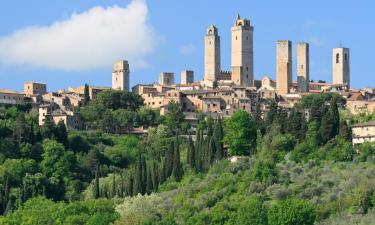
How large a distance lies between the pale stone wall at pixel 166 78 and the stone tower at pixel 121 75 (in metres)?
3.19

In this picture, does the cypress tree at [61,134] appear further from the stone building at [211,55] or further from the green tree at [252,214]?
the green tree at [252,214]

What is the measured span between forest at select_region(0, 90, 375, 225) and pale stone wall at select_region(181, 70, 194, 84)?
16467mm

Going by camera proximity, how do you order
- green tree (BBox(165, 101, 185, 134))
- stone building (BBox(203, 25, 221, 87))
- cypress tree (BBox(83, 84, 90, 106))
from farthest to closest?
1. stone building (BBox(203, 25, 221, 87))
2. cypress tree (BBox(83, 84, 90, 106))
3. green tree (BBox(165, 101, 185, 134))

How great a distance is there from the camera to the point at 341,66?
382 feet

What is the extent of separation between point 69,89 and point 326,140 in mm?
38619

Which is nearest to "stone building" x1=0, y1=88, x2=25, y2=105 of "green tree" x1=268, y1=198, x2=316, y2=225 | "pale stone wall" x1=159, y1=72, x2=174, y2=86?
"pale stone wall" x1=159, y1=72, x2=174, y2=86

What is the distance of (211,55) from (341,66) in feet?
35.5

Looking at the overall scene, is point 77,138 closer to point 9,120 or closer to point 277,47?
point 9,120

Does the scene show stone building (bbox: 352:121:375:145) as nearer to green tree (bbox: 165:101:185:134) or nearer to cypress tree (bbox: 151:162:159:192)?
cypress tree (bbox: 151:162:159:192)

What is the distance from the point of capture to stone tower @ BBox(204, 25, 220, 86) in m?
111

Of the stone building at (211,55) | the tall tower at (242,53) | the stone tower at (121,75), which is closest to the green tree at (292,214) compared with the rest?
the tall tower at (242,53)

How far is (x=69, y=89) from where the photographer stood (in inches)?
4350

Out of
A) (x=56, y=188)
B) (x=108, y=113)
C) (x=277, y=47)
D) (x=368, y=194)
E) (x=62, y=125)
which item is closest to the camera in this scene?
(x=368, y=194)

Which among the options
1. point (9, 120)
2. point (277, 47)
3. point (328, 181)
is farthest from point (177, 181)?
point (277, 47)
